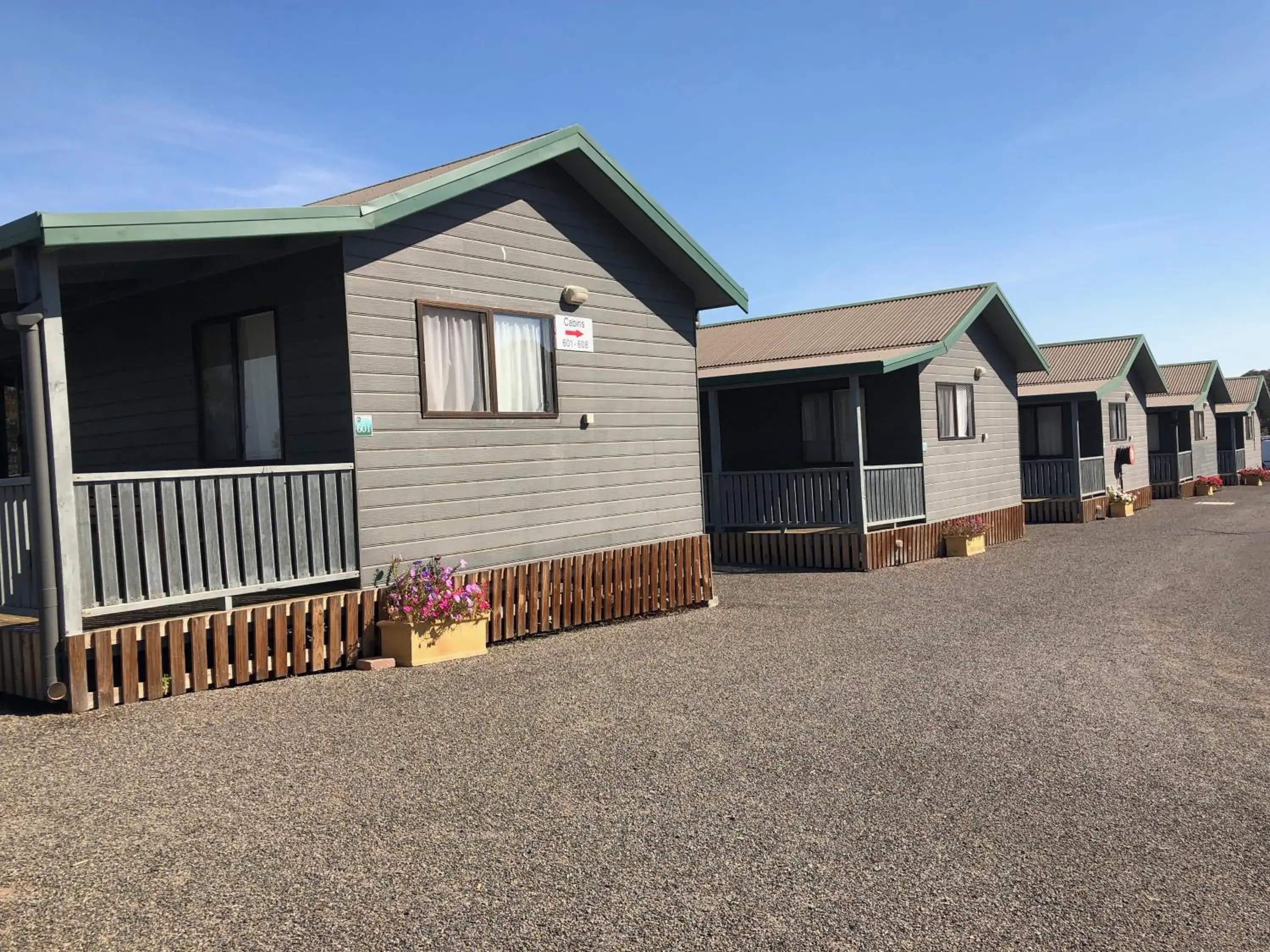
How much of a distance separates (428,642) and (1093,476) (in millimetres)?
20179

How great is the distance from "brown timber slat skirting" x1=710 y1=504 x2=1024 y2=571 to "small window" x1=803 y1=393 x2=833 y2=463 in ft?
5.34

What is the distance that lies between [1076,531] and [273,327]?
56.4ft

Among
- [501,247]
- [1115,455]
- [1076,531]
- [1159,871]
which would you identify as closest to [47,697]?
[501,247]

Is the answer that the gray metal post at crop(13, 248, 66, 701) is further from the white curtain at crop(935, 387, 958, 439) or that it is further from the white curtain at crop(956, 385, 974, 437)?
the white curtain at crop(956, 385, 974, 437)

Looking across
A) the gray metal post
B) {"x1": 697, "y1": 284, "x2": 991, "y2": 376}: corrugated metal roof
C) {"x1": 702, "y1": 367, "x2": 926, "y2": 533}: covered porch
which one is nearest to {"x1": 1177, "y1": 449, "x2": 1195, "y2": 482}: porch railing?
{"x1": 697, "y1": 284, "x2": 991, "y2": 376}: corrugated metal roof

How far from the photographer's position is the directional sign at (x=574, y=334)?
35.8 ft

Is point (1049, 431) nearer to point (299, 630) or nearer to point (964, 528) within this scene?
point (964, 528)

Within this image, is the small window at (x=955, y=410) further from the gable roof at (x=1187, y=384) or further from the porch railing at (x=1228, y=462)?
the porch railing at (x=1228, y=462)

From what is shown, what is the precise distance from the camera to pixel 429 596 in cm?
884

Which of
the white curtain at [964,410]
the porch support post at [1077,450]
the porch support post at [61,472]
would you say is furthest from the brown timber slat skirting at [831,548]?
the porch support post at [61,472]

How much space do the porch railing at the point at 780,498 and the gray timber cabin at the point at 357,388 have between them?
3.99 meters

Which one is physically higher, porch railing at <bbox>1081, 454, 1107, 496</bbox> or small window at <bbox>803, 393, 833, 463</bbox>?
small window at <bbox>803, 393, 833, 463</bbox>

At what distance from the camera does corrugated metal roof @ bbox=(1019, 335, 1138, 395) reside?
984 inches

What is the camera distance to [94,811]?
5.13 meters
